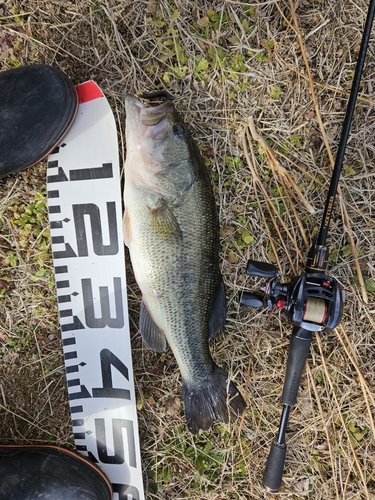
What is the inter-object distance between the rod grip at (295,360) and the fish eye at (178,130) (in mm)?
1283

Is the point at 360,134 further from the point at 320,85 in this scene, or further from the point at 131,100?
the point at 131,100

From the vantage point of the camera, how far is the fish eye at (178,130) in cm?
214

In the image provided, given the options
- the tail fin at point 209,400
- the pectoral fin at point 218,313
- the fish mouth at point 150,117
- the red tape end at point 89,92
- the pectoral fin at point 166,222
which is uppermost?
the red tape end at point 89,92

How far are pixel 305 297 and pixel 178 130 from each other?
1136 millimetres

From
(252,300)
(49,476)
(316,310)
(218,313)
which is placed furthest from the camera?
(49,476)

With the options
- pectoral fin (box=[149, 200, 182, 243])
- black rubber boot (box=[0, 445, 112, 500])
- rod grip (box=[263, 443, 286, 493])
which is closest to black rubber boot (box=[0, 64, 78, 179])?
pectoral fin (box=[149, 200, 182, 243])

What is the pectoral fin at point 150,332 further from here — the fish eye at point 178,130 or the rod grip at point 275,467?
the fish eye at point 178,130

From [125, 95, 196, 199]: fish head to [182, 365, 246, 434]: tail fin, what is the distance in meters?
1.16

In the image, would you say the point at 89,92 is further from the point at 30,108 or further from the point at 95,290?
the point at 95,290

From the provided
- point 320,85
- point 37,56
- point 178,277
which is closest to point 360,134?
point 320,85

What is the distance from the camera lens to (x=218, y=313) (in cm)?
238

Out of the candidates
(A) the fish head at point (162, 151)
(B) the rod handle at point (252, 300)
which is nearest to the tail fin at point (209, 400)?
(B) the rod handle at point (252, 300)

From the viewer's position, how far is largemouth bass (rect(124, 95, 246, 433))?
2.14 metres

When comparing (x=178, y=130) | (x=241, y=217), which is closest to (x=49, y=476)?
(x=241, y=217)
